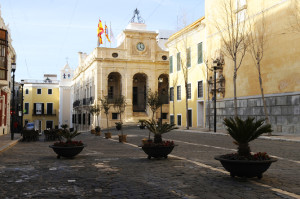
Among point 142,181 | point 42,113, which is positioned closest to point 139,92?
point 42,113

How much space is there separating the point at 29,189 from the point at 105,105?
31093 millimetres

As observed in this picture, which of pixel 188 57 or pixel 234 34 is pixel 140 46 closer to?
pixel 188 57

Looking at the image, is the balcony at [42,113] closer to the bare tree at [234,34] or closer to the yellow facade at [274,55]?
the bare tree at [234,34]

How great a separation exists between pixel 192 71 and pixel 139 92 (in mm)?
17873

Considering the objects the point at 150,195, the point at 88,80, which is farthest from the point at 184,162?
the point at 88,80

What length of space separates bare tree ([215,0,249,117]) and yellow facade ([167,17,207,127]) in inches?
168

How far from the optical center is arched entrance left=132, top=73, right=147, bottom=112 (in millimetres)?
53344

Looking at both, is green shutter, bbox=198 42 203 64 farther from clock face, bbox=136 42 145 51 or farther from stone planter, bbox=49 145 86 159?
stone planter, bbox=49 145 86 159

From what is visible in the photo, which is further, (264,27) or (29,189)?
(264,27)

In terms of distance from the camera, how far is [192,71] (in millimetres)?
37750

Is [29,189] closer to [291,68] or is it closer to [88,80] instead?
[291,68]

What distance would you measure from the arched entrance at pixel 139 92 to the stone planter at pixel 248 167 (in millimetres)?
45584

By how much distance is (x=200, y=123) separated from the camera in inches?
1431

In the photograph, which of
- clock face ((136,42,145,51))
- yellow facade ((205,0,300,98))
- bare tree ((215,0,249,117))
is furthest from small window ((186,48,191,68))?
clock face ((136,42,145,51))
